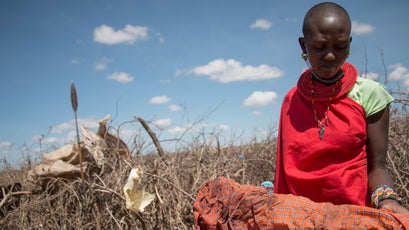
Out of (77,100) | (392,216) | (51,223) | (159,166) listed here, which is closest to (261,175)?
(159,166)

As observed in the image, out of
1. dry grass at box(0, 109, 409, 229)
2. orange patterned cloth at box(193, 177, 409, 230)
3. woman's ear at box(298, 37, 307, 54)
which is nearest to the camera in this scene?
orange patterned cloth at box(193, 177, 409, 230)

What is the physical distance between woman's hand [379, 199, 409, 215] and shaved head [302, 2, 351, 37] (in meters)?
0.77

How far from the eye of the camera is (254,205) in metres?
1.57

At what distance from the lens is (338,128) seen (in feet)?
5.50

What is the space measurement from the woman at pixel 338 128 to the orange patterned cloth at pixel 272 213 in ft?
0.86

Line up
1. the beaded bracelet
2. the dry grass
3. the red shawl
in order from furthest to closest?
the dry grass
the red shawl
the beaded bracelet

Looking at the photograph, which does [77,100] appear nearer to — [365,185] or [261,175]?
[365,185]

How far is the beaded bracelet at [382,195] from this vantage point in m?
1.54

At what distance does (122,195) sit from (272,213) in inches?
57.4

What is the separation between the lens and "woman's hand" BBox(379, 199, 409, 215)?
1409mm

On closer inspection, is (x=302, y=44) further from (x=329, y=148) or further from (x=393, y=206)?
(x=393, y=206)

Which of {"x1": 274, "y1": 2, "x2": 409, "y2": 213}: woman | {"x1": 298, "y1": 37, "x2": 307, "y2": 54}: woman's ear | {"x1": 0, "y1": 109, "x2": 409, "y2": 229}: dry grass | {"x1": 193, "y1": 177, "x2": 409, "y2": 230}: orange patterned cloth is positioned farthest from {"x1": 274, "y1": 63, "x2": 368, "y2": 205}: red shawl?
{"x1": 0, "y1": 109, "x2": 409, "y2": 229}: dry grass

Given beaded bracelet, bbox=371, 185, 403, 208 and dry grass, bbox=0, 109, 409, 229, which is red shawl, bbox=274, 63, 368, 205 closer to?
beaded bracelet, bbox=371, 185, 403, 208

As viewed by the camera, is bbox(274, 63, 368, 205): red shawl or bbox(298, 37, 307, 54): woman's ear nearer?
bbox(274, 63, 368, 205): red shawl
